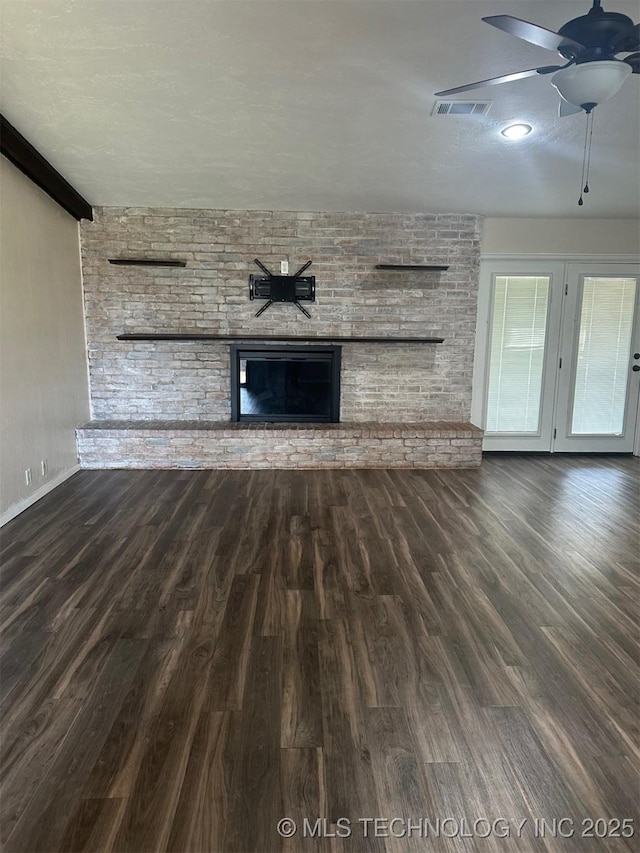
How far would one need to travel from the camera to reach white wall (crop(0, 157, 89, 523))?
11.7 feet

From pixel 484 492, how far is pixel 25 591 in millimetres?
3469

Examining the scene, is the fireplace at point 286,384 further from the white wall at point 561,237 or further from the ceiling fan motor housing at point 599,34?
the ceiling fan motor housing at point 599,34

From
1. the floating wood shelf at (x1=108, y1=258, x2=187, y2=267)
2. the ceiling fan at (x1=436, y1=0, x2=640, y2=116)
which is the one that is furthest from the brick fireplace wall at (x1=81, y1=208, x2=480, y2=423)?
the ceiling fan at (x1=436, y1=0, x2=640, y2=116)

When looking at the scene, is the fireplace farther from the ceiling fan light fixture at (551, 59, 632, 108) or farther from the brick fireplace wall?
the ceiling fan light fixture at (551, 59, 632, 108)

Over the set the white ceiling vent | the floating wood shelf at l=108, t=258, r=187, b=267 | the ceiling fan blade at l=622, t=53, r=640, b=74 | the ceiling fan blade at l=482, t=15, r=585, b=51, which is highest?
the white ceiling vent

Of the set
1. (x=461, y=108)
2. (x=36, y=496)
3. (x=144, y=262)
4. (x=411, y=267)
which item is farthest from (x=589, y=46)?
(x=36, y=496)

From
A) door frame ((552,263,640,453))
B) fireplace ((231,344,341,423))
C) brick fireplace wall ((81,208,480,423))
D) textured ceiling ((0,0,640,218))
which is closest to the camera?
textured ceiling ((0,0,640,218))

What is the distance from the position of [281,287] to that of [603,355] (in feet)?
11.9

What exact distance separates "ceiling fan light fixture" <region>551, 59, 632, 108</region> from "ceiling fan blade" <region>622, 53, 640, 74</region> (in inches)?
0.7

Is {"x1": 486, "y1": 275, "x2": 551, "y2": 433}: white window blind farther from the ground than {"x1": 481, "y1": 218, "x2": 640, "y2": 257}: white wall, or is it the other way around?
{"x1": 481, "y1": 218, "x2": 640, "y2": 257}: white wall

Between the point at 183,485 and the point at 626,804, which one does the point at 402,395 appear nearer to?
the point at 183,485

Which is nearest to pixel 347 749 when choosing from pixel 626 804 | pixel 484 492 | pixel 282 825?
pixel 282 825

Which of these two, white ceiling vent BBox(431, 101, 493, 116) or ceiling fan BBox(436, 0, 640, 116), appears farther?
white ceiling vent BBox(431, 101, 493, 116)

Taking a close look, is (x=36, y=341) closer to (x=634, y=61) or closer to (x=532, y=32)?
(x=532, y=32)
